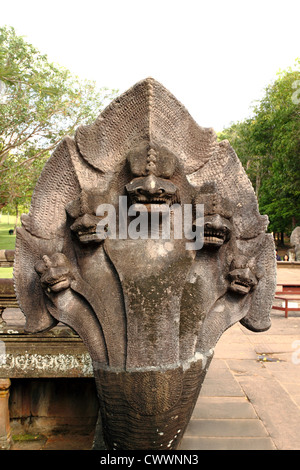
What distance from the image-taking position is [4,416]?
10.6 feet

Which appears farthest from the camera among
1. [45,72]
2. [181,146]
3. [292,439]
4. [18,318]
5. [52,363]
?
[45,72]

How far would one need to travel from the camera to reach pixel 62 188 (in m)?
2.43

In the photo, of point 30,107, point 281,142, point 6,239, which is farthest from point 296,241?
point 6,239

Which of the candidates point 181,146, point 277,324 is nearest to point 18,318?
point 181,146

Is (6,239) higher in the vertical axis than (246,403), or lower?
higher

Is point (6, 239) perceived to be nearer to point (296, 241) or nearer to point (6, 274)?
point (296, 241)

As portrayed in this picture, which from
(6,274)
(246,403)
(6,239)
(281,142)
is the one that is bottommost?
(246,403)

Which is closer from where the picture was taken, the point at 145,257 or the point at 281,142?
the point at 145,257

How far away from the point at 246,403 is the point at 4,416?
6.59 ft

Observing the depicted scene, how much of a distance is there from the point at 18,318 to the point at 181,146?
7.63ft

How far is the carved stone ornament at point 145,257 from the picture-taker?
200cm

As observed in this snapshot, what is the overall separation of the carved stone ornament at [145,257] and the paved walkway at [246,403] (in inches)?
29.2
